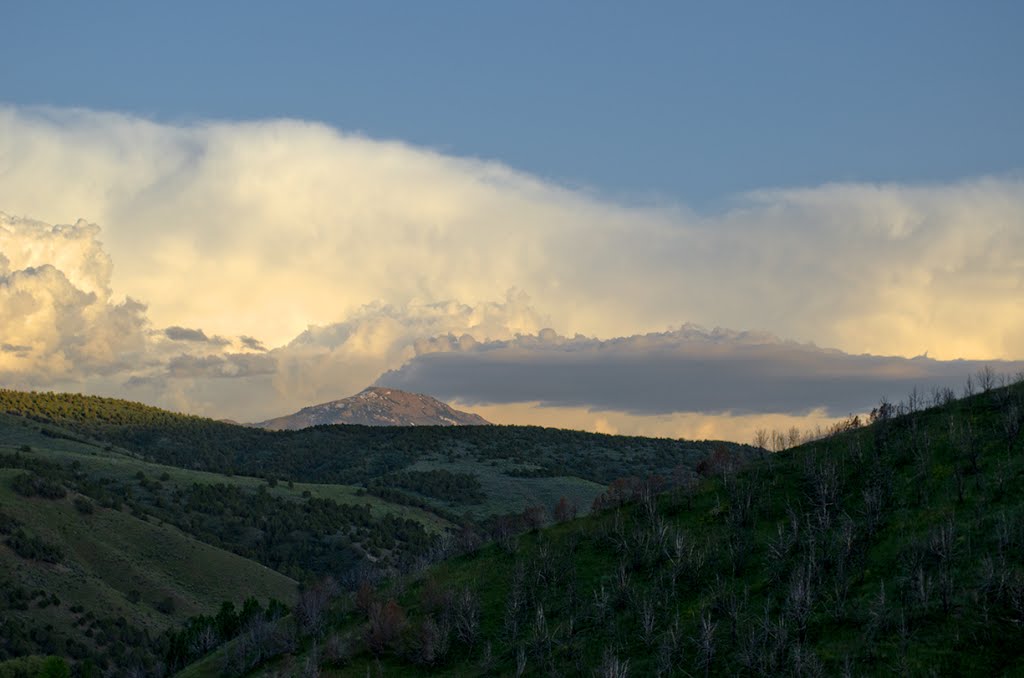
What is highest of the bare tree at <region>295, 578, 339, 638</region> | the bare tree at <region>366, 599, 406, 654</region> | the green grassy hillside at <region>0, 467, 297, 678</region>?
the bare tree at <region>366, 599, 406, 654</region>

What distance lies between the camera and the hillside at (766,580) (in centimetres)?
4872

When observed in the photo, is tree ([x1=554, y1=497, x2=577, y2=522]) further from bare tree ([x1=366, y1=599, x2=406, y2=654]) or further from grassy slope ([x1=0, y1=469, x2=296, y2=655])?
grassy slope ([x1=0, y1=469, x2=296, y2=655])

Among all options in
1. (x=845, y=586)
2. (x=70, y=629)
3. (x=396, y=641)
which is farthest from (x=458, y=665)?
(x=70, y=629)

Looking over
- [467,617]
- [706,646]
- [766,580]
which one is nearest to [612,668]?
[706,646]

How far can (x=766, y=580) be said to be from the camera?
200 ft

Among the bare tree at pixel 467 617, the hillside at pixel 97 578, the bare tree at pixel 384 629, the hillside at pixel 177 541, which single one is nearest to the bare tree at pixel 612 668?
the bare tree at pixel 467 617

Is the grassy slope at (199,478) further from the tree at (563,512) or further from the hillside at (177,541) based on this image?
the tree at (563,512)

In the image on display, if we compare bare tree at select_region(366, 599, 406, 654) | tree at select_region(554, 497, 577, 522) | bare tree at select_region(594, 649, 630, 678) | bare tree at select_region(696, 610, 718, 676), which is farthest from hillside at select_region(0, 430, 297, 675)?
bare tree at select_region(696, 610, 718, 676)

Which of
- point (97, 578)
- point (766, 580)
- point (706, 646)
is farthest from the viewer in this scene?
point (97, 578)

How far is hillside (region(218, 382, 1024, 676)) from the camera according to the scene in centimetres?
4872

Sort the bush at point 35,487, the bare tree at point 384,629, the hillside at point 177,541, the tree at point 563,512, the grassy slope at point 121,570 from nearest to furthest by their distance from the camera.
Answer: the bare tree at point 384,629 < the tree at point 563,512 < the hillside at point 177,541 < the grassy slope at point 121,570 < the bush at point 35,487

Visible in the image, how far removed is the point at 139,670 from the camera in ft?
298

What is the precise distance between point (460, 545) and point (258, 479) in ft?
362

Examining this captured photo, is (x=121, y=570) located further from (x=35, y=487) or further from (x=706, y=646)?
(x=706, y=646)
